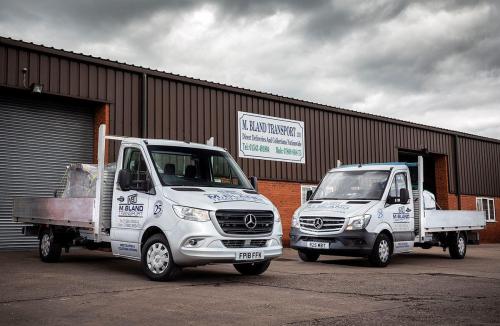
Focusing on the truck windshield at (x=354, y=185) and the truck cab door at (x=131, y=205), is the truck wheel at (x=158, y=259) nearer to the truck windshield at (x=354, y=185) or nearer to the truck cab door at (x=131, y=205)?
the truck cab door at (x=131, y=205)

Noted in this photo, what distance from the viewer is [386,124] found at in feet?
87.6

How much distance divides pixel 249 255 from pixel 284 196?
1242 centimetres

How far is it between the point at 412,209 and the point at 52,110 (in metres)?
10.2

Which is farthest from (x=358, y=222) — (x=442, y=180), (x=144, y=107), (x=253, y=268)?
(x=442, y=180)

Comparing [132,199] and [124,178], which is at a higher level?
[124,178]

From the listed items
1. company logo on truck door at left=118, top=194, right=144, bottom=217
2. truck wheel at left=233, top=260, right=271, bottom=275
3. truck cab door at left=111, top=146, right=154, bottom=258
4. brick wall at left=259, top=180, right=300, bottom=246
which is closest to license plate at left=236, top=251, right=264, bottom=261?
truck wheel at left=233, top=260, right=271, bottom=275

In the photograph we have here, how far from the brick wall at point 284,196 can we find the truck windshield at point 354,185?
668 centimetres

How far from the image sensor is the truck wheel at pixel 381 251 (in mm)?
12547

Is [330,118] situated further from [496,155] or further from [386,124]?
[496,155]

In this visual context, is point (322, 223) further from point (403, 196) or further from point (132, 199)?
point (132, 199)

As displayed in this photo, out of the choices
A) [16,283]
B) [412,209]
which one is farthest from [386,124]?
[16,283]

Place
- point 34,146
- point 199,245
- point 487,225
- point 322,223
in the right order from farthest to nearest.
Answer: point 487,225 → point 34,146 → point 322,223 → point 199,245

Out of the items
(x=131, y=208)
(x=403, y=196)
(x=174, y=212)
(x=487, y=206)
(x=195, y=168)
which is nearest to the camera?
(x=174, y=212)

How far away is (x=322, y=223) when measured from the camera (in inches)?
502
